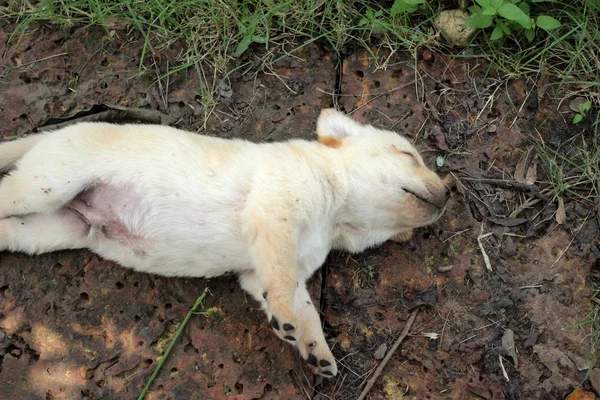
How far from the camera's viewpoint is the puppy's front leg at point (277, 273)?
3.81m

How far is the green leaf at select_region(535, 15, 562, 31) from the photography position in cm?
488

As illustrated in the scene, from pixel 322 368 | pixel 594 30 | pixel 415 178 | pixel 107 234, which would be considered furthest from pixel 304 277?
pixel 594 30

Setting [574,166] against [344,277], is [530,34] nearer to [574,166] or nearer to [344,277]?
[574,166]

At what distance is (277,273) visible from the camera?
12.6 ft

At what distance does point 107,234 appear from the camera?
4.20m

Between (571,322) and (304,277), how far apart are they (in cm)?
194

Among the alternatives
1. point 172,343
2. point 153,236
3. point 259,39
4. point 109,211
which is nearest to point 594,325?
point 172,343

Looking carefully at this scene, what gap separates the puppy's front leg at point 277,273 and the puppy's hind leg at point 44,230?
49.3 inches

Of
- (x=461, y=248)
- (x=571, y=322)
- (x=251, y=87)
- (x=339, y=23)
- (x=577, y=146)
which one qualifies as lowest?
(x=571, y=322)

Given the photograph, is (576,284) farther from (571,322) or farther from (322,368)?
(322,368)

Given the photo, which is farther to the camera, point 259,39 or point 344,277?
point 259,39

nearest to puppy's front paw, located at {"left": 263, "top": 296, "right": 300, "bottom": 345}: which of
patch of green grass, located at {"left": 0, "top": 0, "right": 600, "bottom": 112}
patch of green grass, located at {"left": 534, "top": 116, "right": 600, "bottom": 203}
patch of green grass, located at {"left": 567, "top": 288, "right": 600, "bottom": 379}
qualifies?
patch of green grass, located at {"left": 0, "top": 0, "right": 600, "bottom": 112}

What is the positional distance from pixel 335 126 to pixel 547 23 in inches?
73.0

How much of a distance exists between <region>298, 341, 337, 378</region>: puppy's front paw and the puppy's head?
901 mm
